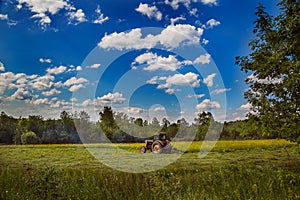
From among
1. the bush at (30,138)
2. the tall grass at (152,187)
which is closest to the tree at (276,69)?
the tall grass at (152,187)

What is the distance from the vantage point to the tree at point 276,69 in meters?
3.16

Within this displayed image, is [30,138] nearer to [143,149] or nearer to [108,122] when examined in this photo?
[108,122]

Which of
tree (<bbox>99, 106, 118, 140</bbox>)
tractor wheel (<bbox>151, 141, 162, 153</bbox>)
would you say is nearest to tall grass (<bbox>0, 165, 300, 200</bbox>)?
tree (<bbox>99, 106, 118, 140</bbox>)

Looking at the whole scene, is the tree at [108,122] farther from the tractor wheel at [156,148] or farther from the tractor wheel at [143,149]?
the tractor wheel at [156,148]

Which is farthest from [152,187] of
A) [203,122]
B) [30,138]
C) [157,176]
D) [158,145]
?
[30,138]

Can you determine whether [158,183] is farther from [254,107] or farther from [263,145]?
[263,145]

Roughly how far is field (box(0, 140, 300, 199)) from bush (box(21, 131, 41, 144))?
106 millimetres

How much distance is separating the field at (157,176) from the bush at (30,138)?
106 mm

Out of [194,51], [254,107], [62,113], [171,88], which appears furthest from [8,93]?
[254,107]

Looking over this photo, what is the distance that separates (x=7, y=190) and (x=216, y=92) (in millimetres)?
3551

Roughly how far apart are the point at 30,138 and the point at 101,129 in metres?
1.40

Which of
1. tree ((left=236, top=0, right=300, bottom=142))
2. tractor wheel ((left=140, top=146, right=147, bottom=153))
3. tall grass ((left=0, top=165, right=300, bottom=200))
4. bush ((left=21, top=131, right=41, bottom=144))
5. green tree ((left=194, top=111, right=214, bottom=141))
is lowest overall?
tall grass ((left=0, top=165, right=300, bottom=200))

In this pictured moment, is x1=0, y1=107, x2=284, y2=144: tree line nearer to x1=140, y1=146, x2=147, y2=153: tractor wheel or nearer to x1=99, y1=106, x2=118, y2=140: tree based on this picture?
x1=99, y1=106, x2=118, y2=140: tree

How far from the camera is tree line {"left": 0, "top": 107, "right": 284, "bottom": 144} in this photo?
5055 millimetres
